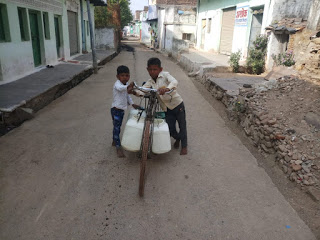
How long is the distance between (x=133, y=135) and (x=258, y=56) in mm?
8054

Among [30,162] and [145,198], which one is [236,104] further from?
[30,162]

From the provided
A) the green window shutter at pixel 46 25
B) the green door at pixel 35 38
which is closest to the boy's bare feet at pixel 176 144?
the green door at pixel 35 38

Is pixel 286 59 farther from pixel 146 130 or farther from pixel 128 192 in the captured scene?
pixel 128 192

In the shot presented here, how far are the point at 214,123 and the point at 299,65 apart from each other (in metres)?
2.70

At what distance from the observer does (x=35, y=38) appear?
404 inches

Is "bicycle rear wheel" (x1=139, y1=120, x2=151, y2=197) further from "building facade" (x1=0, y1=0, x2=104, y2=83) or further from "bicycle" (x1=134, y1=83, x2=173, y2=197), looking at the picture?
"building facade" (x1=0, y1=0, x2=104, y2=83)

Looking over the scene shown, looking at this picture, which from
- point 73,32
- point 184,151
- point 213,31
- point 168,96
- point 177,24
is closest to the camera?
point 168,96

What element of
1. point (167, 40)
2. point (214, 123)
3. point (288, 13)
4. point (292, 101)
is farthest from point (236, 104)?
point (167, 40)

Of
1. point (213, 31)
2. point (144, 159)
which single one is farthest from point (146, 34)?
point (144, 159)

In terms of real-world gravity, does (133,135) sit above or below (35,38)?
below

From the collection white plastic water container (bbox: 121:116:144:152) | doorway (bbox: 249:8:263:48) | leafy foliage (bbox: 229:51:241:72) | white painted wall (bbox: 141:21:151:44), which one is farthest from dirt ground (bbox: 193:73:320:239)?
white painted wall (bbox: 141:21:151:44)

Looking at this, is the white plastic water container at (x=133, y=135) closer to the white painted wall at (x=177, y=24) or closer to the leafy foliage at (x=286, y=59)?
the leafy foliage at (x=286, y=59)

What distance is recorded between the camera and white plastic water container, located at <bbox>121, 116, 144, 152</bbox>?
344 centimetres

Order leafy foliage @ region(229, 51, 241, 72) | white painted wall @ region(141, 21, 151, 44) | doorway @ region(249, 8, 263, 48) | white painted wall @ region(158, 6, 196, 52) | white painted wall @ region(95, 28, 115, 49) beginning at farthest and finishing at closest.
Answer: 1. white painted wall @ region(141, 21, 151, 44)
2. white painted wall @ region(158, 6, 196, 52)
3. white painted wall @ region(95, 28, 115, 49)
4. doorway @ region(249, 8, 263, 48)
5. leafy foliage @ region(229, 51, 241, 72)
